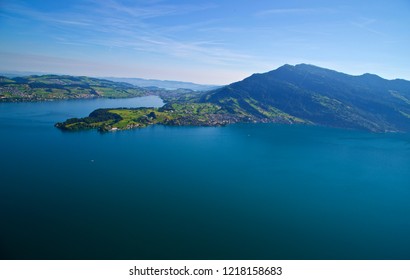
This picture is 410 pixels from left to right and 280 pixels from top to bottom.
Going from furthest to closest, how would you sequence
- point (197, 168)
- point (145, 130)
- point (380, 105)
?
point (380, 105)
point (145, 130)
point (197, 168)

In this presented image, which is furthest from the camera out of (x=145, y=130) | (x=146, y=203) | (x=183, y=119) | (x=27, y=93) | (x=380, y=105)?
(x=380, y=105)

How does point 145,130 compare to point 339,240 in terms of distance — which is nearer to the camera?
point 339,240

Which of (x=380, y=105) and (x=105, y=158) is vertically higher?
(x=380, y=105)

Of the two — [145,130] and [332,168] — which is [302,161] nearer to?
[332,168]

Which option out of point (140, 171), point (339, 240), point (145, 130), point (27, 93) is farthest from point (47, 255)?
point (27, 93)

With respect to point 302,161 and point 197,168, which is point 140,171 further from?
point 302,161

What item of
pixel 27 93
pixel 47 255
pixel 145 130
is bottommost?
pixel 47 255

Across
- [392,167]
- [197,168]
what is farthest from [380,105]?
[197,168]
